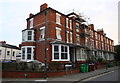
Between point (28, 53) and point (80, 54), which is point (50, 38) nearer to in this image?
point (28, 53)

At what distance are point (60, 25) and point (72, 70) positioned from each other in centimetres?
815

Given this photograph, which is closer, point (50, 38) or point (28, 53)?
point (50, 38)

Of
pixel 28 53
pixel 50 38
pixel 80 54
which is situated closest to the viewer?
pixel 50 38

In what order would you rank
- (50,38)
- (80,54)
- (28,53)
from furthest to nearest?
(80,54) < (28,53) < (50,38)

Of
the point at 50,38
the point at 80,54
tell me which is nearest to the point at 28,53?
the point at 50,38

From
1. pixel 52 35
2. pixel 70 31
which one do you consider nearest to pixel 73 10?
pixel 70 31

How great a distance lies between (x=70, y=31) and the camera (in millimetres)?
25281

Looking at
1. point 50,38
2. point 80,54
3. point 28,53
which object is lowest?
point 80,54

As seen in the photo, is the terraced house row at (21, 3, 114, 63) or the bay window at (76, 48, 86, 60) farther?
the bay window at (76, 48, 86, 60)

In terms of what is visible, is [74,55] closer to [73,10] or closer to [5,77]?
[73,10]

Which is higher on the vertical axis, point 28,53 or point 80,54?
point 28,53

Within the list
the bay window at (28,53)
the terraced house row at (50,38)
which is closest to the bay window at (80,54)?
the terraced house row at (50,38)

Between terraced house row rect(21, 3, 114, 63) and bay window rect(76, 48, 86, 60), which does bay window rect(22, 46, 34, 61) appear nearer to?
terraced house row rect(21, 3, 114, 63)

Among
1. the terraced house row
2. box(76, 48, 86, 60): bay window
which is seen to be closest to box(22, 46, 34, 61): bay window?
the terraced house row
